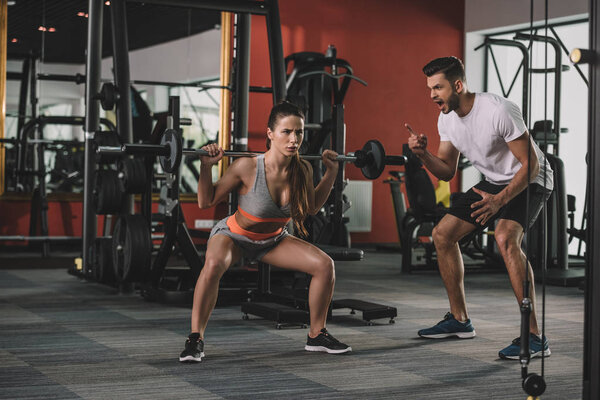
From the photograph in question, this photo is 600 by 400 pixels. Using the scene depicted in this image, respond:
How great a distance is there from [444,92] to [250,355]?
1.31m

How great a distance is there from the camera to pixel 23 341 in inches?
128

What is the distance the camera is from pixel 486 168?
326cm

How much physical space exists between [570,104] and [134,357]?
6.21 metres

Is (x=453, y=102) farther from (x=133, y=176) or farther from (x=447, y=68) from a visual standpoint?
Result: (x=133, y=176)

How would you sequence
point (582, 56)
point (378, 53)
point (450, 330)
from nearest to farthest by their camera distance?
point (582, 56), point (450, 330), point (378, 53)

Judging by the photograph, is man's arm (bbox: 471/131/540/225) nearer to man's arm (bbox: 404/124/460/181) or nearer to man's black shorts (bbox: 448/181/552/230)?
man's black shorts (bbox: 448/181/552/230)

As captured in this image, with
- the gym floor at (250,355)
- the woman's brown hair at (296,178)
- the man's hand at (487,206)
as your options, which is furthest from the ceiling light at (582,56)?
the woman's brown hair at (296,178)

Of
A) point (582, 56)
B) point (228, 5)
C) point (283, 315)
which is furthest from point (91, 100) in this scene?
point (582, 56)

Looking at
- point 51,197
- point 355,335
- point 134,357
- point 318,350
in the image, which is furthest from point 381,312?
point 51,197

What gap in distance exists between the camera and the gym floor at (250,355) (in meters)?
2.50

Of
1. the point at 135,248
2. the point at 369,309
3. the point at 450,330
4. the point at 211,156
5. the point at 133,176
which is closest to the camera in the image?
the point at 211,156

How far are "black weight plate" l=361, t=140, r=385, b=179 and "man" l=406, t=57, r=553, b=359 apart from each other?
19cm

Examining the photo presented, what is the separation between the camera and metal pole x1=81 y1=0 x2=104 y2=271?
4.73 metres

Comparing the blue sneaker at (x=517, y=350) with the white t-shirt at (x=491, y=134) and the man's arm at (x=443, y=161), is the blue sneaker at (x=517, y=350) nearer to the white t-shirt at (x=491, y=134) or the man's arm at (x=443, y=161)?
the white t-shirt at (x=491, y=134)
